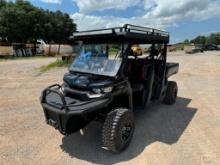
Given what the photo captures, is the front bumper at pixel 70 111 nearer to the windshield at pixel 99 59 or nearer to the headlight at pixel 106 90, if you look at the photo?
the headlight at pixel 106 90

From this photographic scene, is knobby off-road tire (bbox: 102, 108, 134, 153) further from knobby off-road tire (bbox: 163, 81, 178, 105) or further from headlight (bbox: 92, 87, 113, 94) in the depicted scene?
knobby off-road tire (bbox: 163, 81, 178, 105)

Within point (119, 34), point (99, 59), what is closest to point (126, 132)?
point (99, 59)

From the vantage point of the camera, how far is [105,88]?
4.33 metres

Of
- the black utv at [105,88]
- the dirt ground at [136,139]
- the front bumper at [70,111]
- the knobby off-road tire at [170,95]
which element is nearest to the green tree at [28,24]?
the knobby off-road tire at [170,95]

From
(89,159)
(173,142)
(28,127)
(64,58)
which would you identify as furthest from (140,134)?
(64,58)

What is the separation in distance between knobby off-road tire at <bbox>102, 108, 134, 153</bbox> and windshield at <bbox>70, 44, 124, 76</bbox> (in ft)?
2.60

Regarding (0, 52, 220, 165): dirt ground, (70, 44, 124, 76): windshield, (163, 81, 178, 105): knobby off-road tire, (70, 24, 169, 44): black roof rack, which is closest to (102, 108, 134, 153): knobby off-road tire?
(0, 52, 220, 165): dirt ground

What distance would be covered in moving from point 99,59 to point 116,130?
156 centimetres

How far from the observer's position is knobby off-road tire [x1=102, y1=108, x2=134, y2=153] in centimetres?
414

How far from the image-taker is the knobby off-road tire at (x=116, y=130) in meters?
4.14

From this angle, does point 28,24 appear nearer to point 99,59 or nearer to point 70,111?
point 99,59

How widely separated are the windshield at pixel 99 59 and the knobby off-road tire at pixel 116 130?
79 centimetres

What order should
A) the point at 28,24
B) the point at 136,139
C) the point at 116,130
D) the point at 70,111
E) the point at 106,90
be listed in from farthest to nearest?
1. the point at 28,24
2. the point at 136,139
3. the point at 106,90
4. the point at 116,130
5. the point at 70,111

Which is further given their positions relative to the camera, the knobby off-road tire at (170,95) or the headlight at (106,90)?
the knobby off-road tire at (170,95)
